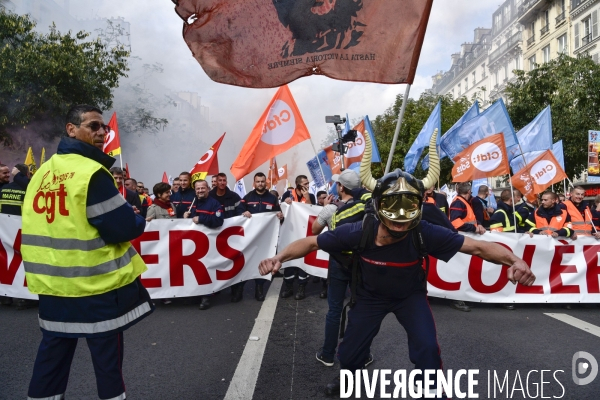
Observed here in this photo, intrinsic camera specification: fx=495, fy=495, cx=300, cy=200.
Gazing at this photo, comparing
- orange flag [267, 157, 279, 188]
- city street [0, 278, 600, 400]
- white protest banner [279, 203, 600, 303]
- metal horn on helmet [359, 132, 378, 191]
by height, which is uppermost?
orange flag [267, 157, 279, 188]

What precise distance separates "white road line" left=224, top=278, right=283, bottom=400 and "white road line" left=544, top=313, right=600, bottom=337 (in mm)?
3569

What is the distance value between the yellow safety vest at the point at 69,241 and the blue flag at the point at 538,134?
37.6 ft

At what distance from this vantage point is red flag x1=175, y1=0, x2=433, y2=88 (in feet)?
13.2

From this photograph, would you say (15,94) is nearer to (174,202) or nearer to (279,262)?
(174,202)

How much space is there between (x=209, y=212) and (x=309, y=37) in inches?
146

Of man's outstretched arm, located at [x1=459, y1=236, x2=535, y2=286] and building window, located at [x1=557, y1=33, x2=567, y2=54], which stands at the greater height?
building window, located at [x1=557, y1=33, x2=567, y2=54]

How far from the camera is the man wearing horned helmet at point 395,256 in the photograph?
2.90 meters

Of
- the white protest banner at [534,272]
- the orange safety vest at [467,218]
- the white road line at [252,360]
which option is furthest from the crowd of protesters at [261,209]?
the white road line at [252,360]

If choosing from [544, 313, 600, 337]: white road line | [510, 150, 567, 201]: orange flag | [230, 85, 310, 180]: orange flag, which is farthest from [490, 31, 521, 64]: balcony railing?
[544, 313, 600, 337]: white road line

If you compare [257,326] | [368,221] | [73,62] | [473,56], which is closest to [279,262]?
[368,221]

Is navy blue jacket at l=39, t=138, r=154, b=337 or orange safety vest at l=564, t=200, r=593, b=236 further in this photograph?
orange safety vest at l=564, t=200, r=593, b=236

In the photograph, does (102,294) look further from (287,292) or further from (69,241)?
(287,292)

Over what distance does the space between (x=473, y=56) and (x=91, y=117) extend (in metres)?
72.5

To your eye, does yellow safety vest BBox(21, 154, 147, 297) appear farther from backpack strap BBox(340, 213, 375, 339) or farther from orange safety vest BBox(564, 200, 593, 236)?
orange safety vest BBox(564, 200, 593, 236)
